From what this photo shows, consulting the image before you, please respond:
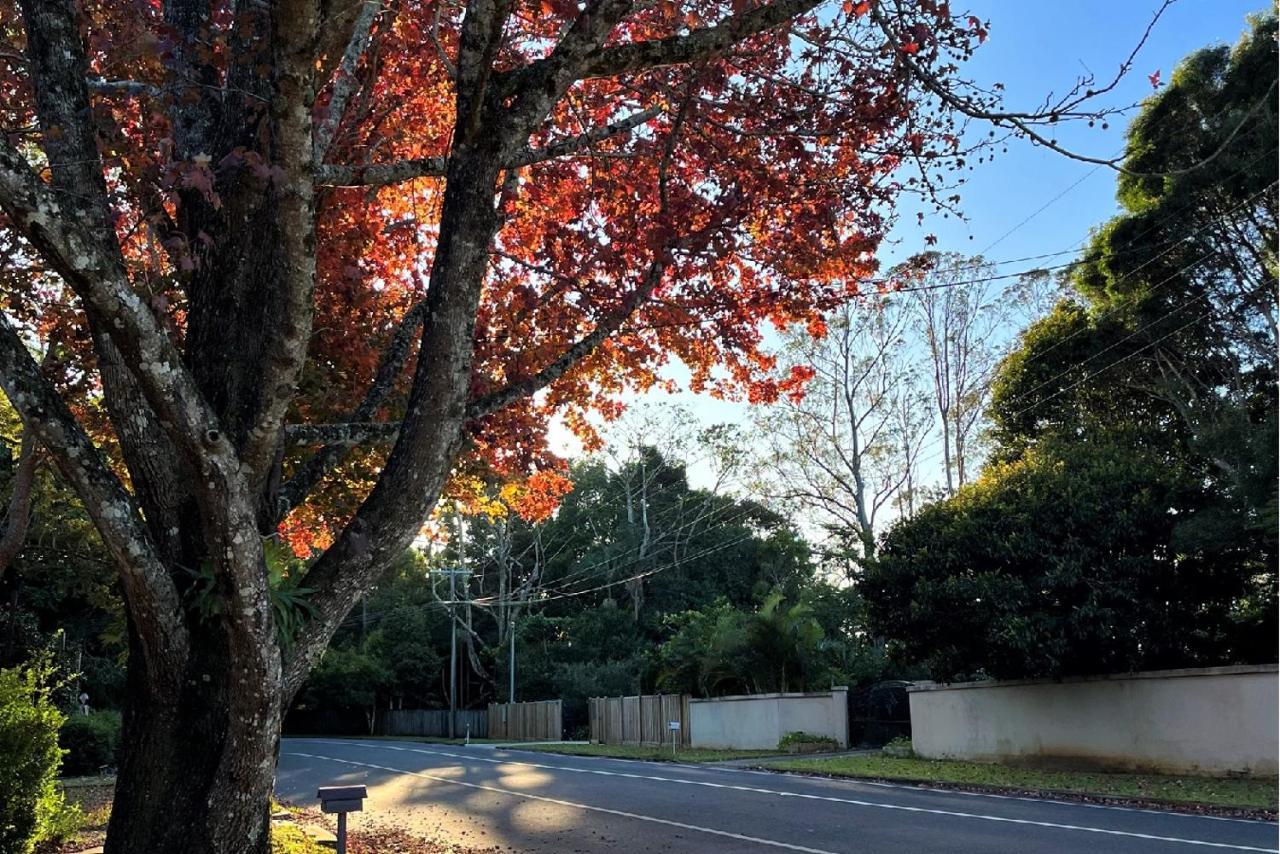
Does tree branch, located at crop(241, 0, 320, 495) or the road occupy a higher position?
tree branch, located at crop(241, 0, 320, 495)

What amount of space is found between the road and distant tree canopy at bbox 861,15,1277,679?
12.1ft

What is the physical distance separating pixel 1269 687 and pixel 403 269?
13324 millimetres

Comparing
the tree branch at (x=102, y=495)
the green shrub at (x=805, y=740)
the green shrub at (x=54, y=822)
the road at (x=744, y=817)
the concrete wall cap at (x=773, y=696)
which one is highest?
the tree branch at (x=102, y=495)

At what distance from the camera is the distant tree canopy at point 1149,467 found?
57.4 feet

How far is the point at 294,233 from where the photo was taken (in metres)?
5.40

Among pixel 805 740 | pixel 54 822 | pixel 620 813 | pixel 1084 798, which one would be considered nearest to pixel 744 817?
pixel 620 813

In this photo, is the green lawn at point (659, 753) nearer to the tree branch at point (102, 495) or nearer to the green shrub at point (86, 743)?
the green shrub at point (86, 743)

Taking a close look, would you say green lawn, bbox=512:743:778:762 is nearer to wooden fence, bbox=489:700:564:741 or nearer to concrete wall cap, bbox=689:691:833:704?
concrete wall cap, bbox=689:691:833:704

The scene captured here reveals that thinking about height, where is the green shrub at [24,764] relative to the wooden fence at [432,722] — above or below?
above

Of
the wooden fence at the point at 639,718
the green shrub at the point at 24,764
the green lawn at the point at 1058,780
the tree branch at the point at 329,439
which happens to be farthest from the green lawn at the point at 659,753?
the tree branch at the point at 329,439

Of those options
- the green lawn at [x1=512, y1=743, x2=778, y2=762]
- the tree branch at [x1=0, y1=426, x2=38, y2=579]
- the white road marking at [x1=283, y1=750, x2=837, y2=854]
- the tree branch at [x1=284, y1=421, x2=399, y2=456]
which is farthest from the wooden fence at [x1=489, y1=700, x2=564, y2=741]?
the tree branch at [x1=284, y1=421, x2=399, y2=456]

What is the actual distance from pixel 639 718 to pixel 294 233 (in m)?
29.0

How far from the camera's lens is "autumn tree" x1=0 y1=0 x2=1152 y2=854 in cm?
493

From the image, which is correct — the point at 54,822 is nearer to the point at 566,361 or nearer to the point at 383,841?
the point at 383,841
